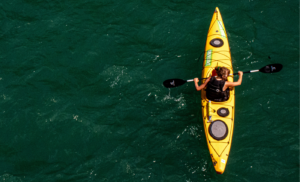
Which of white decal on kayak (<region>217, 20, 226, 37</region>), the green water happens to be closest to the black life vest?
the green water

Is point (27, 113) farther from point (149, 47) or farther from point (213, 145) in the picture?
point (213, 145)

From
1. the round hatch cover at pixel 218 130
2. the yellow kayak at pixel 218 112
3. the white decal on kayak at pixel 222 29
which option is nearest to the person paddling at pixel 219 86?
the yellow kayak at pixel 218 112

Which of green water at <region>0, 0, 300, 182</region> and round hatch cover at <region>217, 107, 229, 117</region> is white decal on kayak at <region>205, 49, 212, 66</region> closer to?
green water at <region>0, 0, 300, 182</region>

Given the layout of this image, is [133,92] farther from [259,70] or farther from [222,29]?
[259,70]

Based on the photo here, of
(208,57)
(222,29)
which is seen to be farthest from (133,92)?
(222,29)

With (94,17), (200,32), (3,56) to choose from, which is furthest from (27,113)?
(200,32)

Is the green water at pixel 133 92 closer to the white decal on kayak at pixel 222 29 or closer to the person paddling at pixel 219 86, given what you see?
the white decal on kayak at pixel 222 29

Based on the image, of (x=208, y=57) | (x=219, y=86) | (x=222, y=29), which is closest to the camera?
(x=219, y=86)
